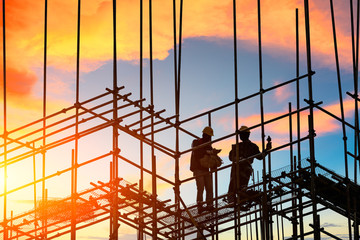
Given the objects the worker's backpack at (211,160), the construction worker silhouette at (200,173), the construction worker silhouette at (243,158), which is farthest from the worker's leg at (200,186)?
the construction worker silhouette at (243,158)

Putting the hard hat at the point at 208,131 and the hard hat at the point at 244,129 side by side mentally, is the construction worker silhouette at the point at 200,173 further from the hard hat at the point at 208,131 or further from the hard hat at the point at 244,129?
the hard hat at the point at 244,129

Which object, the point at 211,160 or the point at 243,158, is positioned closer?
the point at 243,158

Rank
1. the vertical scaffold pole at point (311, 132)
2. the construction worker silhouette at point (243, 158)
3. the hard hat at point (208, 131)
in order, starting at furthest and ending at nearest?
the hard hat at point (208, 131), the construction worker silhouette at point (243, 158), the vertical scaffold pole at point (311, 132)

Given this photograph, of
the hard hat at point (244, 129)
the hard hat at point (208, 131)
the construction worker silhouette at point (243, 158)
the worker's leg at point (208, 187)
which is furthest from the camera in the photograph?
the hard hat at point (208, 131)

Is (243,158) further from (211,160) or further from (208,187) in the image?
(208,187)

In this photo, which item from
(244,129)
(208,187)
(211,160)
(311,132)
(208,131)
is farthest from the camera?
(208,131)

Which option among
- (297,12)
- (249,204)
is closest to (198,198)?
(249,204)

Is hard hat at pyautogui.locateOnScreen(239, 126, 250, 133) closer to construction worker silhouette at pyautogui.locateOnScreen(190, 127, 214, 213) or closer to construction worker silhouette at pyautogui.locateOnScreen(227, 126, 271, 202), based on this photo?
construction worker silhouette at pyautogui.locateOnScreen(227, 126, 271, 202)

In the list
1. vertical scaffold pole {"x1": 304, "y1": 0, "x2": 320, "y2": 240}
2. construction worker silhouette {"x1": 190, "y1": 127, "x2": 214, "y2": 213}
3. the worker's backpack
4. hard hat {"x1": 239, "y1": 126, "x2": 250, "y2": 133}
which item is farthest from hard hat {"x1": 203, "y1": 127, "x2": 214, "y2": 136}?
vertical scaffold pole {"x1": 304, "y1": 0, "x2": 320, "y2": 240}

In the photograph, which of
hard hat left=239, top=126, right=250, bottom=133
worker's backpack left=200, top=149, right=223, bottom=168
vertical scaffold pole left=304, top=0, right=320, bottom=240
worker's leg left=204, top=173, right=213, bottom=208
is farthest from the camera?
worker's leg left=204, top=173, right=213, bottom=208

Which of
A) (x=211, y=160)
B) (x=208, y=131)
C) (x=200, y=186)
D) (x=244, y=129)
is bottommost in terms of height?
(x=200, y=186)

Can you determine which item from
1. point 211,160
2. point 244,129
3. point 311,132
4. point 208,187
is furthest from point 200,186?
point 311,132

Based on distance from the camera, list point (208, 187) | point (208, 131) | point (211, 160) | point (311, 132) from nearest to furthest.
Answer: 1. point (311, 132)
2. point (211, 160)
3. point (208, 187)
4. point (208, 131)

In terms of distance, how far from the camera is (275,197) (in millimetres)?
14031
